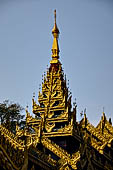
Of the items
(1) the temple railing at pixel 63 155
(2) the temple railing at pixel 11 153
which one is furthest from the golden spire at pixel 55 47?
(2) the temple railing at pixel 11 153

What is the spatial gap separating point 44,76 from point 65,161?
10.1m

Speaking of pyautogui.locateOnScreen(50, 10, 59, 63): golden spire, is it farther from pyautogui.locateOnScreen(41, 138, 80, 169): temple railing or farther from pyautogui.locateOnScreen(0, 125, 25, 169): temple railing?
pyautogui.locateOnScreen(0, 125, 25, 169): temple railing

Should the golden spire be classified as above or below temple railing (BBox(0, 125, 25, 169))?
above

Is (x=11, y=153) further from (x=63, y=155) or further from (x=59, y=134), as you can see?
(x=59, y=134)

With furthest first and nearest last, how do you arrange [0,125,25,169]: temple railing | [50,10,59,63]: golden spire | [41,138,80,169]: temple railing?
[50,10,59,63]: golden spire, [41,138,80,169]: temple railing, [0,125,25,169]: temple railing

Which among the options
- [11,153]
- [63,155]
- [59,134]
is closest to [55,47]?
[59,134]

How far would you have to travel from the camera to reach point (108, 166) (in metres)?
31.1

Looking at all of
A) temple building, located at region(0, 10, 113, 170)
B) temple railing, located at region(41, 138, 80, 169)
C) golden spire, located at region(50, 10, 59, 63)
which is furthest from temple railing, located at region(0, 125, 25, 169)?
golden spire, located at region(50, 10, 59, 63)

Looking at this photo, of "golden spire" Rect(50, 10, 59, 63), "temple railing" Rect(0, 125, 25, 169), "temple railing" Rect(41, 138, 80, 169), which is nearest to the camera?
"temple railing" Rect(0, 125, 25, 169)

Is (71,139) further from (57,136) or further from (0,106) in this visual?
(0,106)

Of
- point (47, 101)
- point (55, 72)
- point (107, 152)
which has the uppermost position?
point (55, 72)

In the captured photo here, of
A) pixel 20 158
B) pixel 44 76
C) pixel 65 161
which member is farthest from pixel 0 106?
pixel 20 158

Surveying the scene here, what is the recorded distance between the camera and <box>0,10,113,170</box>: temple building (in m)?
23.4

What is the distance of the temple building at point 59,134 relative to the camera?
23359mm
